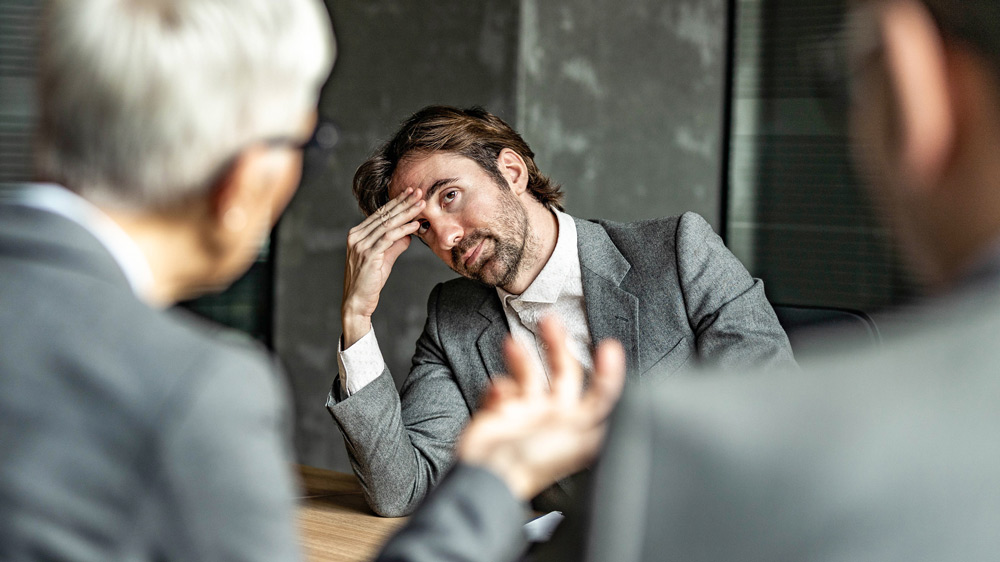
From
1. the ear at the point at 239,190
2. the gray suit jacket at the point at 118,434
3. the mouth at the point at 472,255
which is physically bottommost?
the mouth at the point at 472,255

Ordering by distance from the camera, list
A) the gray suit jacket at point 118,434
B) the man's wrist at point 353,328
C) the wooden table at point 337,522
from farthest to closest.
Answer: the man's wrist at point 353,328, the wooden table at point 337,522, the gray suit jacket at point 118,434

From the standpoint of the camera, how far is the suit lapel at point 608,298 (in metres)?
2.17

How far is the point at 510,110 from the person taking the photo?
3.26 metres

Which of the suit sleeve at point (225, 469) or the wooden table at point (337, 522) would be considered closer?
the suit sleeve at point (225, 469)

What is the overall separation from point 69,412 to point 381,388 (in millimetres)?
1357

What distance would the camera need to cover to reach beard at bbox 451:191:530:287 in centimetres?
230

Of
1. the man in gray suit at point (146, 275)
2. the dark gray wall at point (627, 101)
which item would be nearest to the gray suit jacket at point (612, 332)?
the dark gray wall at point (627, 101)

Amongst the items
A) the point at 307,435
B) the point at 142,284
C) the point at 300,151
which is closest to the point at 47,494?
the point at 142,284

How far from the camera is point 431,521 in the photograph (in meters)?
0.72

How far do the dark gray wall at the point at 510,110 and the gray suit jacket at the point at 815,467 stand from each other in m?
2.81

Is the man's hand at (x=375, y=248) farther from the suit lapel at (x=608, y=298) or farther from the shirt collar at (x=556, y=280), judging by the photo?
the suit lapel at (x=608, y=298)

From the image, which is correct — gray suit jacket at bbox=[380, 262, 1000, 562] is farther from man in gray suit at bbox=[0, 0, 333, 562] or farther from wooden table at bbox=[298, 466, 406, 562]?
wooden table at bbox=[298, 466, 406, 562]

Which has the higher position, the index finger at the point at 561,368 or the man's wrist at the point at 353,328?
the index finger at the point at 561,368

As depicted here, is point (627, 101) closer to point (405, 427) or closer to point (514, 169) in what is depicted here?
point (514, 169)
